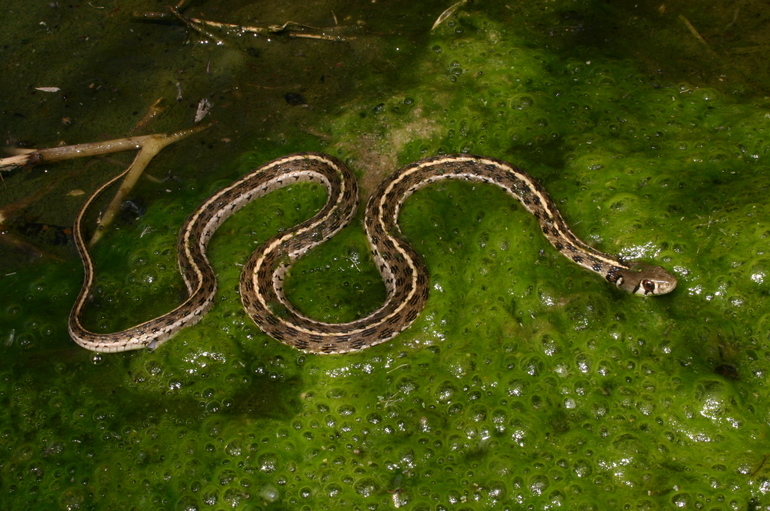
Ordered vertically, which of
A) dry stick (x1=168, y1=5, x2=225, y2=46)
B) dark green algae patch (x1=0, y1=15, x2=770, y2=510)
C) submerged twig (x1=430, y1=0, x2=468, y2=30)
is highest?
submerged twig (x1=430, y1=0, x2=468, y2=30)

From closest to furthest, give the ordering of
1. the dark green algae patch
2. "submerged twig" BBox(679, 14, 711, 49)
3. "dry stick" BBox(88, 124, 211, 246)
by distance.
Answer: the dark green algae patch
"dry stick" BBox(88, 124, 211, 246)
"submerged twig" BBox(679, 14, 711, 49)

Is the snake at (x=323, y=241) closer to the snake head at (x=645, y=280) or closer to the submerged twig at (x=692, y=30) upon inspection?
the snake head at (x=645, y=280)

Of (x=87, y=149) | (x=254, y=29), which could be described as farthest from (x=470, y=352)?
(x=254, y=29)

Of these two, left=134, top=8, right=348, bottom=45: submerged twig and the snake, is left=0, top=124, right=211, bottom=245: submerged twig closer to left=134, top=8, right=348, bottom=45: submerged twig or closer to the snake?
the snake

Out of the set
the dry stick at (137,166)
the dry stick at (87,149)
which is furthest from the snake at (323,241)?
the dry stick at (87,149)

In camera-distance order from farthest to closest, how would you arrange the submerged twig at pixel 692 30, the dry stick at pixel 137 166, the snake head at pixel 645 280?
the submerged twig at pixel 692 30, the dry stick at pixel 137 166, the snake head at pixel 645 280

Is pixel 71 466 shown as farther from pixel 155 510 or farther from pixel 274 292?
pixel 274 292

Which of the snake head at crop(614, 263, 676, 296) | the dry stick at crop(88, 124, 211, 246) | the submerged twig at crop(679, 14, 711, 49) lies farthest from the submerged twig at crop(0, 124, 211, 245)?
the submerged twig at crop(679, 14, 711, 49)

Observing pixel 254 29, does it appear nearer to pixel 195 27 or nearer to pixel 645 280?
pixel 195 27
